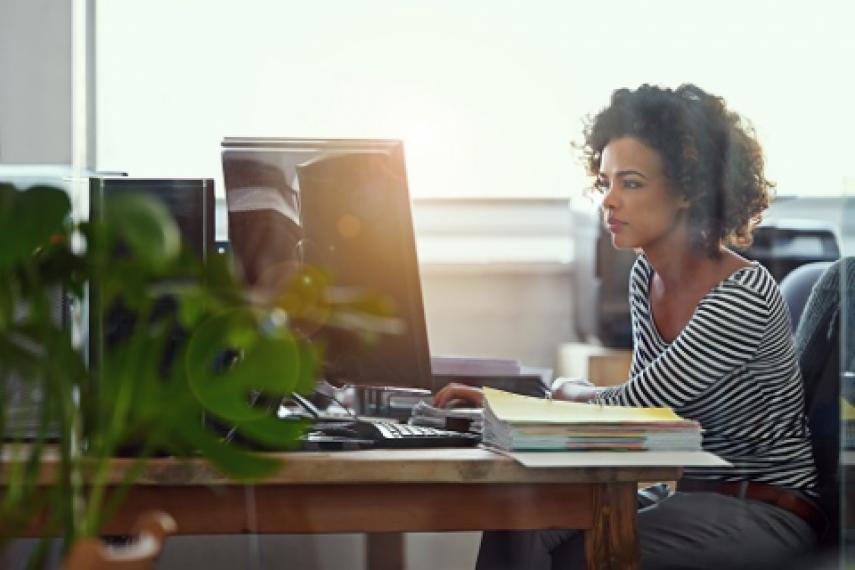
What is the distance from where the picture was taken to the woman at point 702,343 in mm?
1850

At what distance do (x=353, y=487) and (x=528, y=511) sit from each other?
19cm

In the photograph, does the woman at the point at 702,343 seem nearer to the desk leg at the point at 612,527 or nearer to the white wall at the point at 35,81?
the desk leg at the point at 612,527

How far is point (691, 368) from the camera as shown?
1.95 metres

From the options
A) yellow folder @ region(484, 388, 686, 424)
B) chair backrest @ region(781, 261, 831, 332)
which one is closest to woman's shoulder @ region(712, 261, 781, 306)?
chair backrest @ region(781, 261, 831, 332)

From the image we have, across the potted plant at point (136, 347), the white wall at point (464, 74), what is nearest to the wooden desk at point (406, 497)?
the potted plant at point (136, 347)

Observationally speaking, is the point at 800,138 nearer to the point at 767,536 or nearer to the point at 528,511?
the point at 767,536

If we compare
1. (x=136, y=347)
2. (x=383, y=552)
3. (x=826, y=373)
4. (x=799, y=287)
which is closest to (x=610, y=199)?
(x=799, y=287)

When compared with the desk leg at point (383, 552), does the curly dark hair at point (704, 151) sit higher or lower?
higher

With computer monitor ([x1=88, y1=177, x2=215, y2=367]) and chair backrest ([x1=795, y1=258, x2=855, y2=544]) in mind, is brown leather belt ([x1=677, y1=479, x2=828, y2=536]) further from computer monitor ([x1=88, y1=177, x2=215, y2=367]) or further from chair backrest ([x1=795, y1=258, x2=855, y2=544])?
computer monitor ([x1=88, y1=177, x2=215, y2=367])

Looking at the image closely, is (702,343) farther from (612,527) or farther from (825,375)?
(612,527)

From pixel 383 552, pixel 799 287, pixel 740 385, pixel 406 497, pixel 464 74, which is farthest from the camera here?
pixel 464 74

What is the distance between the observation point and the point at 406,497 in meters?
1.39

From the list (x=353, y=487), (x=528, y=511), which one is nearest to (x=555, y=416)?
(x=528, y=511)

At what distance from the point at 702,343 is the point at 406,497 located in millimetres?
725
